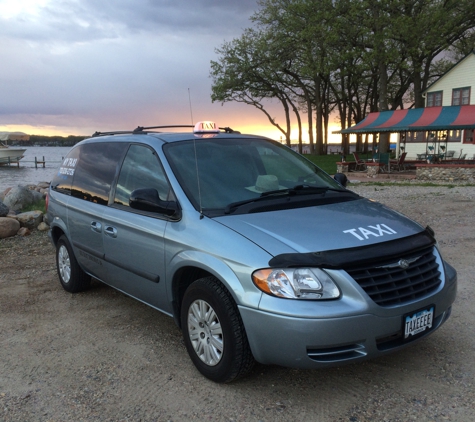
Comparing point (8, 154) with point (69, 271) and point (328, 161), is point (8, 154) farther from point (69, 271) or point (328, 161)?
point (69, 271)

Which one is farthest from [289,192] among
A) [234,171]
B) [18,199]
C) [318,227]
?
[18,199]

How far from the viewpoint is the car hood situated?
2938 mm

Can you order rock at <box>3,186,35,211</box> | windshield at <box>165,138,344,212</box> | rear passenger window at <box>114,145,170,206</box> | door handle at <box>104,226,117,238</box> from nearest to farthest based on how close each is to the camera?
windshield at <box>165,138,344,212</box> < rear passenger window at <box>114,145,170,206</box> < door handle at <box>104,226,117,238</box> < rock at <box>3,186,35,211</box>

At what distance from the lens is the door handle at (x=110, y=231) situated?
415cm

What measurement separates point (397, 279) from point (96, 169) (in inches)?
127

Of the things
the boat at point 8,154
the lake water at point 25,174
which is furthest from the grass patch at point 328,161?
the boat at point 8,154

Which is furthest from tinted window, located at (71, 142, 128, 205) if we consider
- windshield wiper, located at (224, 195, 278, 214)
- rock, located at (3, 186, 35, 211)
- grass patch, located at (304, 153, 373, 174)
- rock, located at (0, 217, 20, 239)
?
grass patch, located at (304, 153, 373, 174)

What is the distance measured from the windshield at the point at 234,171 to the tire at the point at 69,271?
80.3 inches

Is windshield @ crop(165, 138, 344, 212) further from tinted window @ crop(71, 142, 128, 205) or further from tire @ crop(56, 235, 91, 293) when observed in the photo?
tire @ crop(56, 235, 91, 293)

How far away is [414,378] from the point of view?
3250mm

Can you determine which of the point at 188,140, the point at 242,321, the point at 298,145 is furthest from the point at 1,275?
the point at 298,145

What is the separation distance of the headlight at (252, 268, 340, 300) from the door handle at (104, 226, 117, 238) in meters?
1.85

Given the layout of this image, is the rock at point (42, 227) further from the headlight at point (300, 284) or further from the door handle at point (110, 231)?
the headlight at point (300, 284)

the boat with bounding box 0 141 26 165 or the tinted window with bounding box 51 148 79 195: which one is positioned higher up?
the tinted window with bounding box 51 148 79 195
